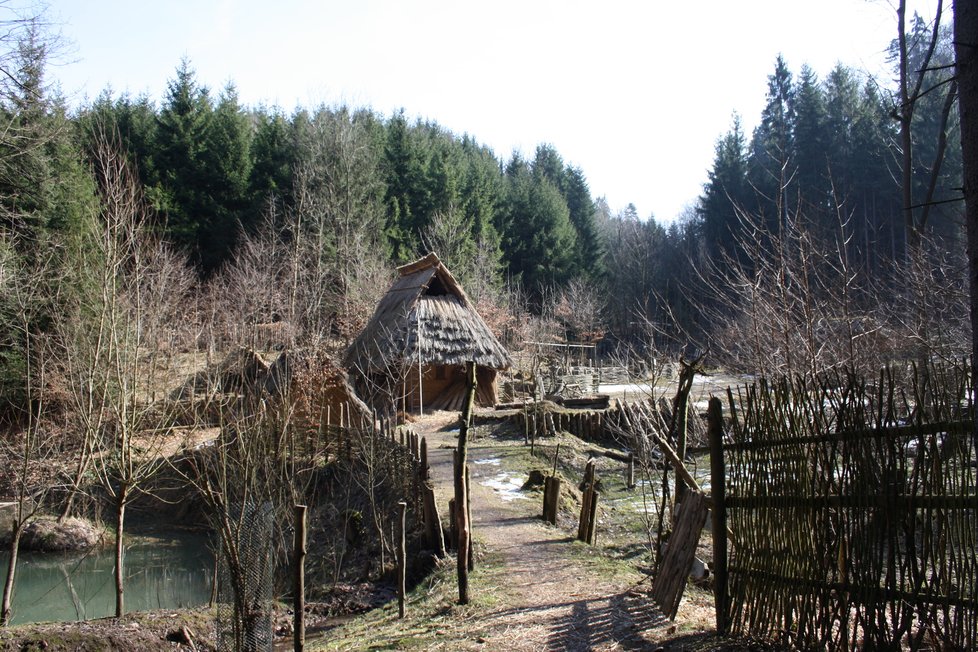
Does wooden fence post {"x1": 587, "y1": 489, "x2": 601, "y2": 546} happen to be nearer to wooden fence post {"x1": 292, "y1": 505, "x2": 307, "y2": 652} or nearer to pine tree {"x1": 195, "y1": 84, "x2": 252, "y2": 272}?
wooden fence post {"x1": 292, "y1": 505, "x2": 307, "y2": 652}

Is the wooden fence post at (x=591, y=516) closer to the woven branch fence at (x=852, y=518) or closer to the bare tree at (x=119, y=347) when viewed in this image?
the woven branch fence at (x=852, y=518)

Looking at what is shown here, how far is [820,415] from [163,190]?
3094 cm

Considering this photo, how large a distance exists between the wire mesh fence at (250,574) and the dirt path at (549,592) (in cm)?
164

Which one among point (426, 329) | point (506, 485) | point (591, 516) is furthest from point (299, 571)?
point (426, 329)

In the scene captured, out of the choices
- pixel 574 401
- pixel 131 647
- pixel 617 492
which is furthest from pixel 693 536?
pixel 574 401

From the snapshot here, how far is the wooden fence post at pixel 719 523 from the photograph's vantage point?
15.8 feet

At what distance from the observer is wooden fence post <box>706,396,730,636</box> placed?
15.8ft

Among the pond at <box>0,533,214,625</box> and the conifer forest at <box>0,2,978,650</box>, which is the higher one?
the conifer forest at <box>0,2,978,650</box>

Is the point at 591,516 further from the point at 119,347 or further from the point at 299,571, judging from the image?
the point at 119,347

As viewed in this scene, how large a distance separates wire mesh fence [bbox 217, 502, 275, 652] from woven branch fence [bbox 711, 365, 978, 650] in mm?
3266

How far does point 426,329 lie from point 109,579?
32.2 feet

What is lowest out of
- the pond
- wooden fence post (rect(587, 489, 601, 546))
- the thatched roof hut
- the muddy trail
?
the pond

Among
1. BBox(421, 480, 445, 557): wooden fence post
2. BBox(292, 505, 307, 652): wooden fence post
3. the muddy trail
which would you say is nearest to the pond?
BBox(421, 480, 445, 557): wooden fence post

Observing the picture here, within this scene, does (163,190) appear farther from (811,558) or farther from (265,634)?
(811,558)
